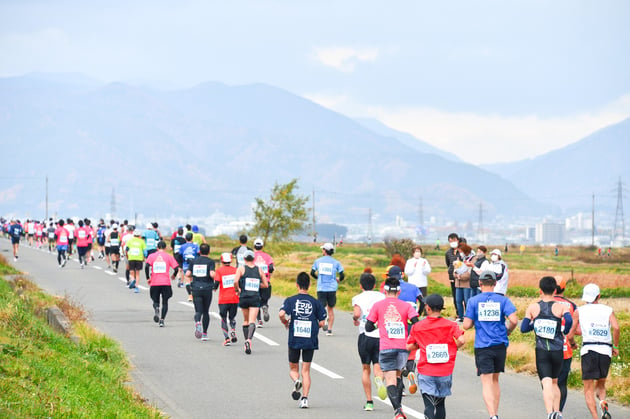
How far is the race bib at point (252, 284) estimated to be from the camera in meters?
16.6

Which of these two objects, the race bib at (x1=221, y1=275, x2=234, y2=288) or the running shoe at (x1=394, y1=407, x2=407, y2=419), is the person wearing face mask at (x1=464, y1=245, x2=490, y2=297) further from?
the running shoe at (x1=394, y1=407, x2=407, y2=419)

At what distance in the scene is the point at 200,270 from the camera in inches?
710

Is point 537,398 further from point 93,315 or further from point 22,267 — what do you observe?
point 22,267

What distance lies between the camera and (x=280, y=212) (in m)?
47.7

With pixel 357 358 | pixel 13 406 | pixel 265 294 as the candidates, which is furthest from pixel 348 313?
A: pixel 13 406

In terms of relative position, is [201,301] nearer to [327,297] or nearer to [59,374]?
[327,297]

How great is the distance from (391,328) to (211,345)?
7.41m

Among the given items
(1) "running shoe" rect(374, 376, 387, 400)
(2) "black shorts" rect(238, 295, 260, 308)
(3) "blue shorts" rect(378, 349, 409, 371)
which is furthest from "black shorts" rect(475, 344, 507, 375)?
(2) "black shorts" rect(238, 295, 260, 308)

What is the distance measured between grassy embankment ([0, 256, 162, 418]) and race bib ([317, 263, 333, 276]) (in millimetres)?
4301

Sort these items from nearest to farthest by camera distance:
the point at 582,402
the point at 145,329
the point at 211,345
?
1. the point at 582,402
2. the point at 211,345
3. the point at 145,329

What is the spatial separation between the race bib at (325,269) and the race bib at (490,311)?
7651 mm

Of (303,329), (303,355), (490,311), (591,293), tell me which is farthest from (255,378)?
(591,293)

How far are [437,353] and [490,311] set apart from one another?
127cm

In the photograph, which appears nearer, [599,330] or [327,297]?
[599,330]
